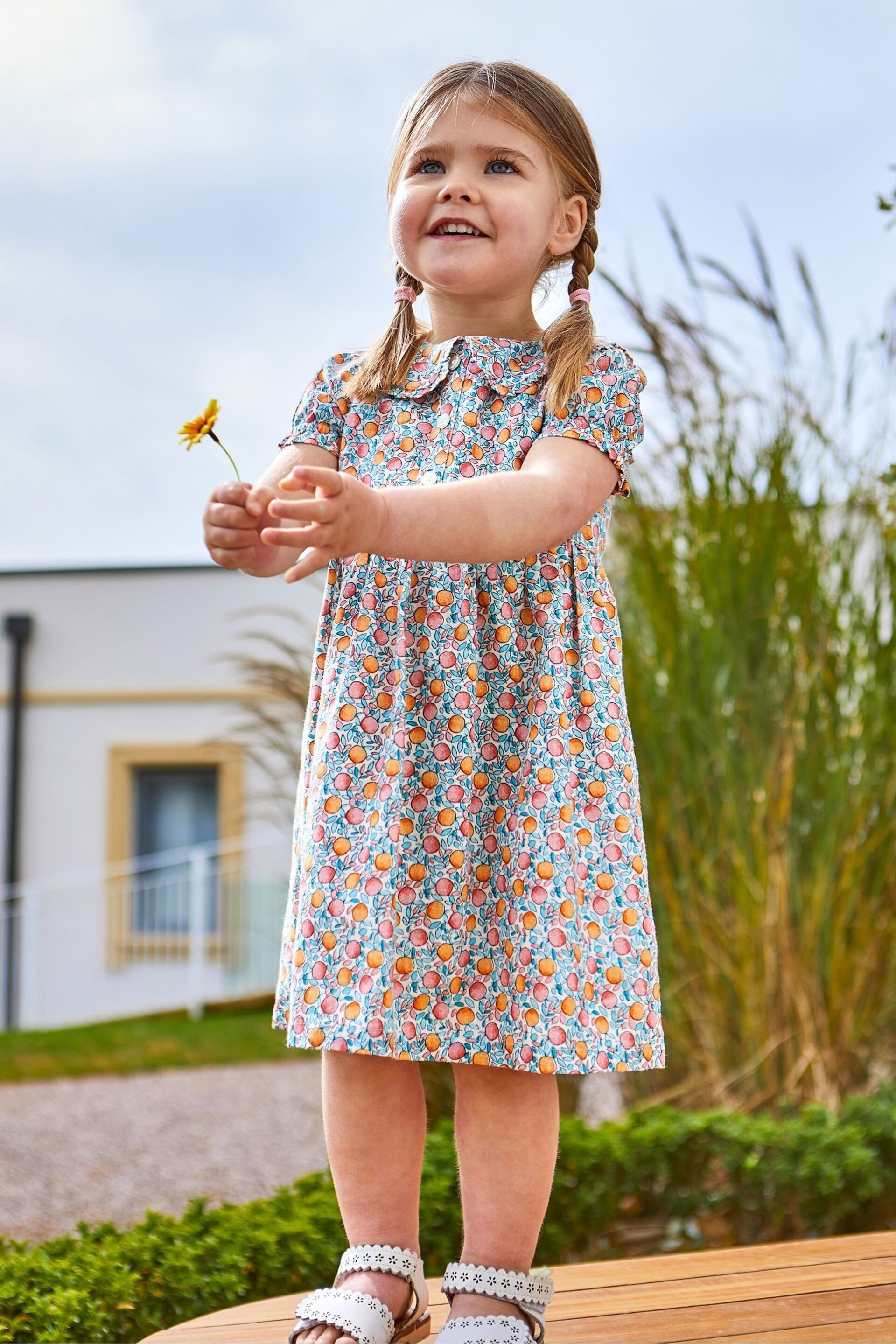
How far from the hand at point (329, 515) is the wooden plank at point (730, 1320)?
2.95 ft

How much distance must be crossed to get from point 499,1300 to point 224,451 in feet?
2.86

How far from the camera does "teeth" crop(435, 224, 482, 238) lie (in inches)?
52.4

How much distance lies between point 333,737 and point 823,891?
170cm

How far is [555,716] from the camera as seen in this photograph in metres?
1.31

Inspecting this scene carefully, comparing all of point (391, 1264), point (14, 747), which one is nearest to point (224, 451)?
point (391, 1264)

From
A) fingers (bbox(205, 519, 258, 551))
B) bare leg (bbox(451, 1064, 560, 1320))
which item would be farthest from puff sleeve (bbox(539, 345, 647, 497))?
bare leg (bbox(451, 1064, 560, 1320))

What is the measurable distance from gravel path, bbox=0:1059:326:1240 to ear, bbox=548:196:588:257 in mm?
2586

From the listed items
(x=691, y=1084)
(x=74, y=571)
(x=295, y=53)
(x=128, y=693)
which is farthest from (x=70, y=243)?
(x=691, y=1084)

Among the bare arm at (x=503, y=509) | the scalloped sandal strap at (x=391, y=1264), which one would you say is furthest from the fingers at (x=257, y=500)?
the scalloped sandal strap at (x=391, y=1264)

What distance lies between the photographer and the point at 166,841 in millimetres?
10586

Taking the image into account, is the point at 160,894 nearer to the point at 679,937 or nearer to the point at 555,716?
the point at 679,937

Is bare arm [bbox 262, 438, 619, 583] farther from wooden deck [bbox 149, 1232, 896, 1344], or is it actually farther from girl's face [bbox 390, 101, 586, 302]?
A: wooden deck [bbox 149, 1232, 896, 1344]

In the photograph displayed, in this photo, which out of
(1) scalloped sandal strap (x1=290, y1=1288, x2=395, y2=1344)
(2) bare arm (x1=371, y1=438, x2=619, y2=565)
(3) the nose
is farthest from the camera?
(3) the nose

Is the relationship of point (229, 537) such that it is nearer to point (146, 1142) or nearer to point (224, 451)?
point (224, 451)
